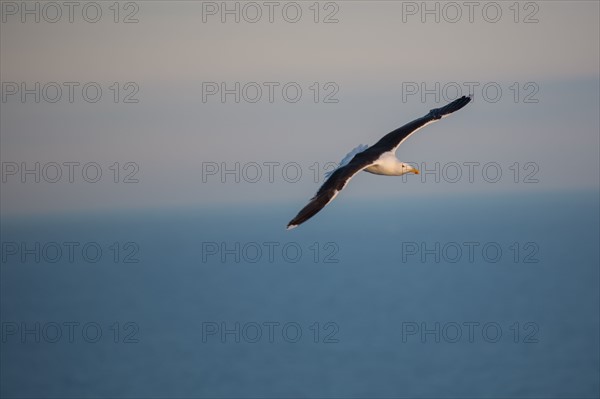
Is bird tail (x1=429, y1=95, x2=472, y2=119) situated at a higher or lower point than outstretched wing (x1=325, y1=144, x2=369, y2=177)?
higher

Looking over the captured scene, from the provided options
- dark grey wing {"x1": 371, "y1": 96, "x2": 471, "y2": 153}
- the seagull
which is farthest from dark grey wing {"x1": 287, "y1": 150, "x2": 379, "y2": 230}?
dark grey wing {"x1": 371, "y1": 96, "x2": 471, "y2": 153}

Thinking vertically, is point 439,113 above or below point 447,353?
above

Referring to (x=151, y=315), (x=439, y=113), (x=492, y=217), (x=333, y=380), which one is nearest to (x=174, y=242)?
(x=492, y=217)

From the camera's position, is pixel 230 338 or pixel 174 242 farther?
pixel 174 242

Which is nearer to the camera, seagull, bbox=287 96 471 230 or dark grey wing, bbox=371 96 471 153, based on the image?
seagull, bbox=287 96 471 230

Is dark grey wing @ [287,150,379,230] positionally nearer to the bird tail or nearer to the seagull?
the seagull

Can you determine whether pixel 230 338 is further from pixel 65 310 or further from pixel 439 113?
pixel 439 113

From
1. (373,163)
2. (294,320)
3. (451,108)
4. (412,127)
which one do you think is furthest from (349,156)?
(294,320)

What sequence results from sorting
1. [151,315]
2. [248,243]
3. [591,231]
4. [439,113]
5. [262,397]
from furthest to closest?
[591,231]
[248,243]
[151,315]
[262,397]
[439,113]

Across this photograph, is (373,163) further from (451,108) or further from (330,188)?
(451,108)
